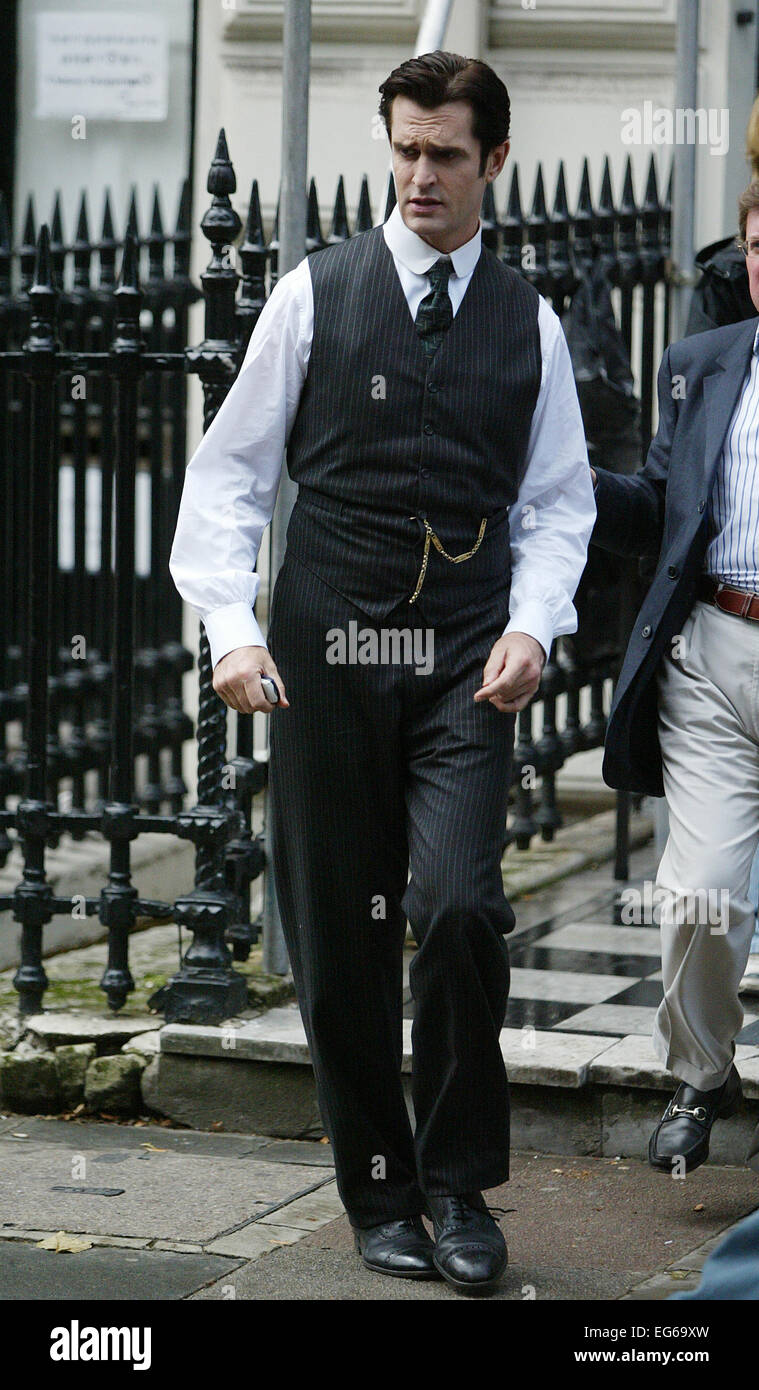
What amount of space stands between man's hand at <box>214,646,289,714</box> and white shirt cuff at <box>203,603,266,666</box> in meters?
0.02

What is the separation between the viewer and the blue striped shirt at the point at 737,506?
12.5ft

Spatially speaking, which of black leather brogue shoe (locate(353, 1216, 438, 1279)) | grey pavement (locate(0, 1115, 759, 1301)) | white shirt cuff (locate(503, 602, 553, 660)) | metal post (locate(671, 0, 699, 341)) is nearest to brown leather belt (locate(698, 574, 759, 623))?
white shirt cuff (locate(503, 602, 553, 660))

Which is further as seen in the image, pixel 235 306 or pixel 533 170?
pixel 533 170

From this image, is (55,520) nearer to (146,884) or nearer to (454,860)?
(146,884)

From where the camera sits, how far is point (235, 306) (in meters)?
4.76

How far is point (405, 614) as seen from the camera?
3.41 meters

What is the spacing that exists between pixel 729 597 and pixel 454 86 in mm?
1097

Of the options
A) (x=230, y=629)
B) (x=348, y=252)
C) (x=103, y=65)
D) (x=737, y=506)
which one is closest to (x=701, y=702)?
(x=737, y=506)

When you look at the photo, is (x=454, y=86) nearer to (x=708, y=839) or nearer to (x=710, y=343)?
(x=710, y=343)

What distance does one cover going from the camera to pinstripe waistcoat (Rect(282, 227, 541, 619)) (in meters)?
3.39

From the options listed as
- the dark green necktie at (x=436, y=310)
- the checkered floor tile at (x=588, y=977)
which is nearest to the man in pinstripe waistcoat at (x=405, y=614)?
the dark green necktie at (x=436, y=310)

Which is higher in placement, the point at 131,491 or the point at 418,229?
the point at 418,229

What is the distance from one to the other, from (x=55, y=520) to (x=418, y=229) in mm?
2187
